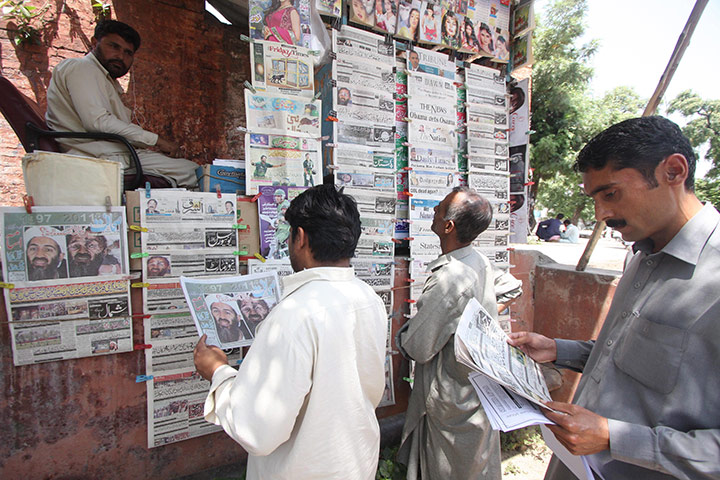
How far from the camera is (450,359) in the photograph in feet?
6.34

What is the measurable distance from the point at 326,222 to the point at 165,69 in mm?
3675

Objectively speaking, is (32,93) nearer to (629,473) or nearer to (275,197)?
(275,197)

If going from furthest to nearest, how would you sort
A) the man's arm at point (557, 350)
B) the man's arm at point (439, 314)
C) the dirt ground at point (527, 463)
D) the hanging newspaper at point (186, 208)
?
1. the dirt ground at point (527, 463)
2. the hanging newspaper at point (186, 208)
3. the man's arm at point (439, 314)
4. the man's arm at point (557, 350)

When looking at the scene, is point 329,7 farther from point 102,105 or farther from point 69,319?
point 69,319

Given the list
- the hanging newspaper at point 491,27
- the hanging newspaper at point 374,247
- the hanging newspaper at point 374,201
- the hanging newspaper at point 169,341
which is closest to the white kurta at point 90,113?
the hanging newspaper at point 169,341

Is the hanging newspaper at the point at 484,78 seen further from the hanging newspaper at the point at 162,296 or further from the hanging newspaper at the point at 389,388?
the hanging newspaper at the point at 162,296

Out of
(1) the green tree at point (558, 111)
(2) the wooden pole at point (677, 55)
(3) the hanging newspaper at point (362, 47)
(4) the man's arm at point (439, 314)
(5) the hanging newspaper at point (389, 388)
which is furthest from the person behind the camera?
(1) the green tree at point (558, 111)

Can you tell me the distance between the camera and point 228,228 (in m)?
2.20

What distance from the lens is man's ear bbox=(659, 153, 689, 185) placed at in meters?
0.99

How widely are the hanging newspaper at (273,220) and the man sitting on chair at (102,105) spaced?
63 centimetres

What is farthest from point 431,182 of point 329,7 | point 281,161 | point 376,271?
point 329,7

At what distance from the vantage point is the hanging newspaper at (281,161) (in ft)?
7.50

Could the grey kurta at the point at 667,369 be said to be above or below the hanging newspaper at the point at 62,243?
below

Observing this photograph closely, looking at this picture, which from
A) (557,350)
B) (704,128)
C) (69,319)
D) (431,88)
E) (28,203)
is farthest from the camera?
(704,128)
